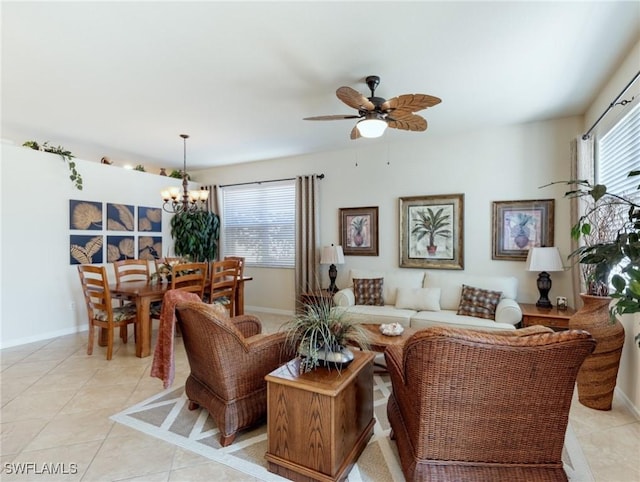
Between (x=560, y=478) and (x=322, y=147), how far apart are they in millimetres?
4479

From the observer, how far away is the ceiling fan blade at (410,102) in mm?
2400

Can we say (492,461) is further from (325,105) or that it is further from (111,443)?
(325,105)

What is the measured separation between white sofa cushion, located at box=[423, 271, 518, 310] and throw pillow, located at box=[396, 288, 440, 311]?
0.15 meters

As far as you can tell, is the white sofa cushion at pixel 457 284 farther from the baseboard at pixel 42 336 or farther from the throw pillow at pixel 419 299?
the baseboard at pixel 42 336

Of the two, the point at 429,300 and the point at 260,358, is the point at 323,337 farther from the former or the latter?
the point at 429,300

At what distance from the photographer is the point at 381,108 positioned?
272 centimetres

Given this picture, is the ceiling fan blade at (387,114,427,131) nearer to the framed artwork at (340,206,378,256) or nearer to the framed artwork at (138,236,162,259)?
the framed artwork at (340,206,378,256)

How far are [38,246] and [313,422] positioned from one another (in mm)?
4538

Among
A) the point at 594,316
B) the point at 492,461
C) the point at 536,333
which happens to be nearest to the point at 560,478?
the point at 492,461

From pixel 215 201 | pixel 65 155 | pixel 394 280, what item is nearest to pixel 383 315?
pixel 394 280

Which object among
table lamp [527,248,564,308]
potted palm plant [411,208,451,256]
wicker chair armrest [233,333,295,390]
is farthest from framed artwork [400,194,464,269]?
wicker chair armrest [233,333,295,390]

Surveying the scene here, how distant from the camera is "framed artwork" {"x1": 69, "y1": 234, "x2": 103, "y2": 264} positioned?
464cm

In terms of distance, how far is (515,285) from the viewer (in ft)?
12.8

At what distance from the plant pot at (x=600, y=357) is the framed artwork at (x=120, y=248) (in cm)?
582
